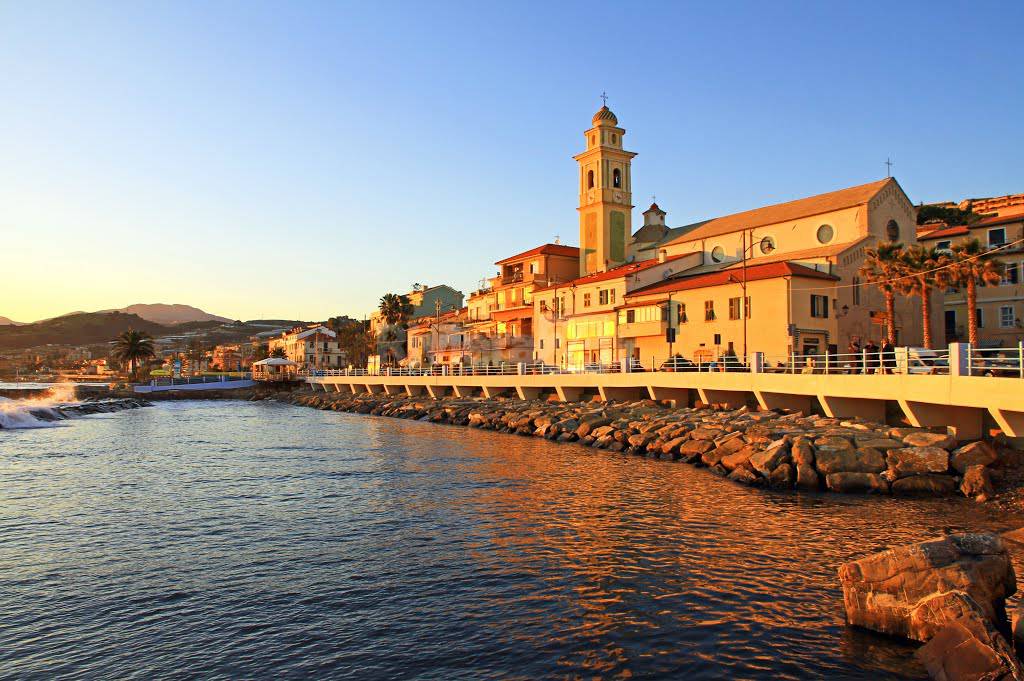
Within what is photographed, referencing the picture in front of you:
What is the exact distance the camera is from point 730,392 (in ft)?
134

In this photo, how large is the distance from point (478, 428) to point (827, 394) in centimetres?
2581

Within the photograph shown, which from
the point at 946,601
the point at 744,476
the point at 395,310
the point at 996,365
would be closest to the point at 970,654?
the point at 946,601

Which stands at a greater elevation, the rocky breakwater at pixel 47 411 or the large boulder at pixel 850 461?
the large boulder at pixel 850 461

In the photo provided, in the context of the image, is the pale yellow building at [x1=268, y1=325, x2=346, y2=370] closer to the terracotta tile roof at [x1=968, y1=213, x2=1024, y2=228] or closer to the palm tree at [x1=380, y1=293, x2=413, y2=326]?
the palm tree at [x1=380, y1=293, x2=413, y2=326]

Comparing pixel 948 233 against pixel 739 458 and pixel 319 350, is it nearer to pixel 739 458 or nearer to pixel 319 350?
pixel 739 458

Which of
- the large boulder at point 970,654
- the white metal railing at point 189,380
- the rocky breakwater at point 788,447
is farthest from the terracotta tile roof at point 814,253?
the white metal railing at point 189,380

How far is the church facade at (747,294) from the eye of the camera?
5003 centimetres

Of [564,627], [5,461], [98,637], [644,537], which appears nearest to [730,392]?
[644,537]

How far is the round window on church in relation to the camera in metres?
57.6

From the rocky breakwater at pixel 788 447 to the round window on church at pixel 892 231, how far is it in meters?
29.3

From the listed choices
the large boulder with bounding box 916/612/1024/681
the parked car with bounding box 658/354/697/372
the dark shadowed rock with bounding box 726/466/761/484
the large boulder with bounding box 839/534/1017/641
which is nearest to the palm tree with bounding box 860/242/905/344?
the parked car with bounding box 658/354/697/372

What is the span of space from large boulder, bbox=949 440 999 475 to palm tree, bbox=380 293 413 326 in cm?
10565

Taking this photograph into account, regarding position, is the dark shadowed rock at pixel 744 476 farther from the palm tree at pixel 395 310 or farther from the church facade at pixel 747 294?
the palm tree at pixel 395 310

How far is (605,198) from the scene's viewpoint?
84.8 meters
